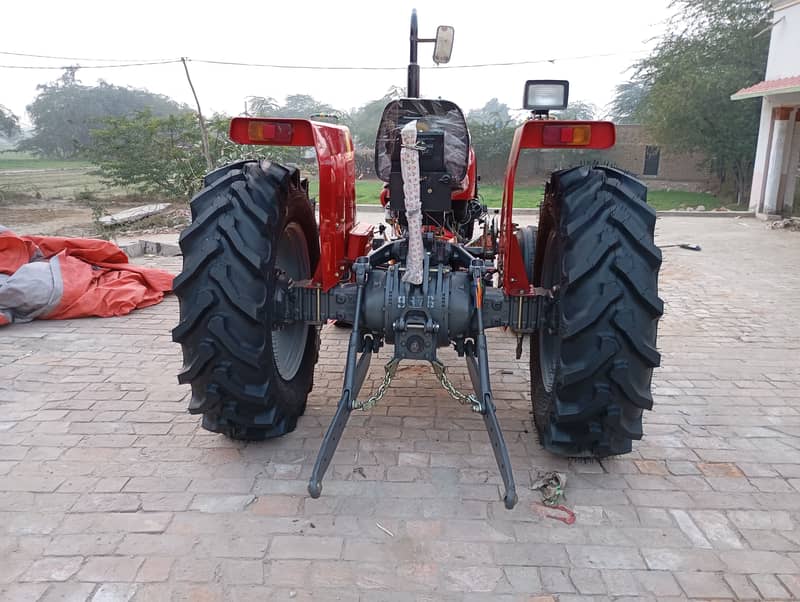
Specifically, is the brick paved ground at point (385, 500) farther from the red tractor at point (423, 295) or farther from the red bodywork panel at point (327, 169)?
the red bodywork panel at point (327, 169)

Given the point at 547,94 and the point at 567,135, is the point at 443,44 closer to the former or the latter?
the point at 547,94

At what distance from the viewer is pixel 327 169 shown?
328 cm

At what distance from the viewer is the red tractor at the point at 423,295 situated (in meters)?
2.95

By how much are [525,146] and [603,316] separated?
972 millimetres

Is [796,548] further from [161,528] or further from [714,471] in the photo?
[161,528]

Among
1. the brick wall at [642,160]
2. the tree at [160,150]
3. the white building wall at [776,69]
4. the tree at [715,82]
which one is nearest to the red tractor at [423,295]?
the tree at [160,150]

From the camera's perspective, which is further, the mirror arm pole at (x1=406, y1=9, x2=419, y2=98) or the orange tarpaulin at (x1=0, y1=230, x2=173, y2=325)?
the orange tarpaulin at (x1=0, y1=230, x2=173, y2=325)

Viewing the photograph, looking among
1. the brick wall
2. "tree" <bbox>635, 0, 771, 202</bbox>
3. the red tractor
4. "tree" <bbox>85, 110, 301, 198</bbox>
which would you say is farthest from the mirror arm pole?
the brick wall

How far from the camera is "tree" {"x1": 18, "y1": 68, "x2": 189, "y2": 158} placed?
43.1 metres

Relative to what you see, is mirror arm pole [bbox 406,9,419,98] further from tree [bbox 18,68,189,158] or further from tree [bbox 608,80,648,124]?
tree [bbox 608,80,648,124]

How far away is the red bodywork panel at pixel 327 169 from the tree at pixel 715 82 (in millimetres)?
19582

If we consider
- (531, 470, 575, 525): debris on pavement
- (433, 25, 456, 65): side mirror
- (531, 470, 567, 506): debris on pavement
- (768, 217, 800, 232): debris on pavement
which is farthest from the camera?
(768, 217, 800, 232): debris on pavement

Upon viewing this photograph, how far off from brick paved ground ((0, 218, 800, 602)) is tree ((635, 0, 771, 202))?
711 inches

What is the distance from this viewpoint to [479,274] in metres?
3.22
